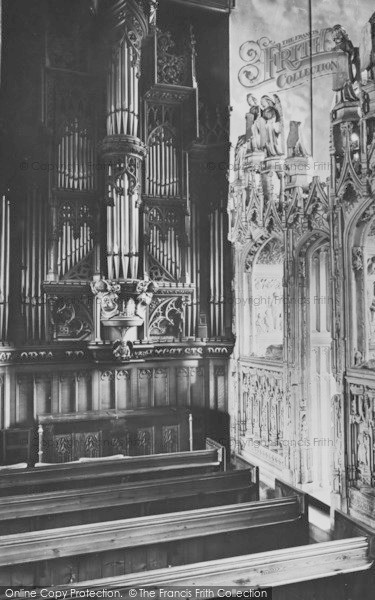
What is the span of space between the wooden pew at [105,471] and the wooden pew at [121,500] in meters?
0.91

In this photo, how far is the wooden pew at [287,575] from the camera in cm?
470

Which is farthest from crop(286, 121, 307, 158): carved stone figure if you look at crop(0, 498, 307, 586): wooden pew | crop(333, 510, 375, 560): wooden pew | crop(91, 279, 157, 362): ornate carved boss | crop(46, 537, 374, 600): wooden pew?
crop(46, 537, 374, 600): wooden pew

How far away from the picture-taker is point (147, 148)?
11.2m

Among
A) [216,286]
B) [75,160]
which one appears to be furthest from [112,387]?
[75,160]

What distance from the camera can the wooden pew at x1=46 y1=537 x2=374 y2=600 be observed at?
Answer: 4.70 metres

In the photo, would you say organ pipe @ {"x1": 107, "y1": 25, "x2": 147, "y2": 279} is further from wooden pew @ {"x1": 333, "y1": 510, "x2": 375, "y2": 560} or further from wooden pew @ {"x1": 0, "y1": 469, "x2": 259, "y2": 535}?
wooden pew @ {"x1": 333, "y1": 510, "x2": 375, "y2": 560}

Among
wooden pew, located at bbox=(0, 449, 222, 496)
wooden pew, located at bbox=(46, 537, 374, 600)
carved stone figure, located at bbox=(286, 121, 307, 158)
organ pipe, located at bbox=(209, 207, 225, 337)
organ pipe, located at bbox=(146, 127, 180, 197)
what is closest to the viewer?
wooden pew, located at bbox=(46, 537, 374, 600)

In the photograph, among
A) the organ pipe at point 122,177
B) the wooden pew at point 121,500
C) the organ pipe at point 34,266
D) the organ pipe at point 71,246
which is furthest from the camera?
the organ pipe at point 71,246

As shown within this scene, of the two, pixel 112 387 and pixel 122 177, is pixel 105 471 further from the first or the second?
pixel 122 177

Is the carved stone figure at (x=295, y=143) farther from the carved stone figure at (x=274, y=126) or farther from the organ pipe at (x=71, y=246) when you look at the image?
the organ pipe at (x=71, y=246)

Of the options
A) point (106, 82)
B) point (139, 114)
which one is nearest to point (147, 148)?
point (139, 114)

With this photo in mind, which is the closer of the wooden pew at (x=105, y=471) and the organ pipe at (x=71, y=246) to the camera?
the wooden pew at (x=105, y=471)

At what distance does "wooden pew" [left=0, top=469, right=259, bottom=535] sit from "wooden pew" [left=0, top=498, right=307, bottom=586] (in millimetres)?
988

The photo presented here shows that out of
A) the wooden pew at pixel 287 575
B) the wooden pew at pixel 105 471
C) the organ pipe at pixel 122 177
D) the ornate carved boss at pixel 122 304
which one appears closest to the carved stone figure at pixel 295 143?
the organ pipe at pixel 122 177
